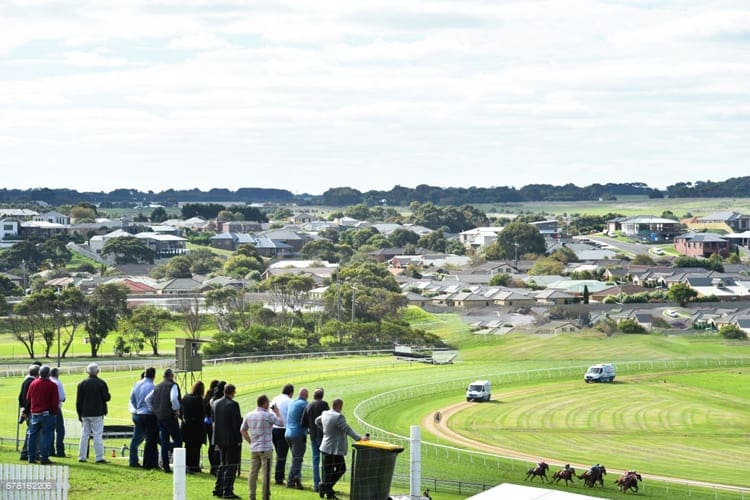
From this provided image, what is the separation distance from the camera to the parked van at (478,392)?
173ft

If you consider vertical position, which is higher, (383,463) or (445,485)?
(383,463)

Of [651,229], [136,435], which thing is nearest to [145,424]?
[136,435]

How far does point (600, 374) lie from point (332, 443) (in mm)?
46167

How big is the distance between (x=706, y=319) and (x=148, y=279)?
4854 centimetres

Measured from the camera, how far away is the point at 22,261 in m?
124

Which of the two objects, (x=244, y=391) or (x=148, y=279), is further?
(x=148, y=279)

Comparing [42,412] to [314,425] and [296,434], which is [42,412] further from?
[314,425]

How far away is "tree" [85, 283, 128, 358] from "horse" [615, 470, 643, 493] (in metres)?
44.9

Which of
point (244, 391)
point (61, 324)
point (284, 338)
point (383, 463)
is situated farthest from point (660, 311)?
point (383, 463)

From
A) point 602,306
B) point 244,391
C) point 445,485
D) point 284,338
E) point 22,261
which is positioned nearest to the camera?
point 445,485

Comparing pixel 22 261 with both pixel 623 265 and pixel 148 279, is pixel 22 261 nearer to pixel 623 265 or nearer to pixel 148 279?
pixel 148 279

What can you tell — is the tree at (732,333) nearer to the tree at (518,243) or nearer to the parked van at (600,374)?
the parked van at (600,374)

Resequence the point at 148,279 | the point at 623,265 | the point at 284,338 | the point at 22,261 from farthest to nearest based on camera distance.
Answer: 1. the point at 623,265
2. the point at 22,261
3. the point at 148,279
4. the point at 284,338

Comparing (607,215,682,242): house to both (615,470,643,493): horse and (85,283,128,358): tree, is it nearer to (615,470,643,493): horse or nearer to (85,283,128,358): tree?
(85,283,128,358): tree
